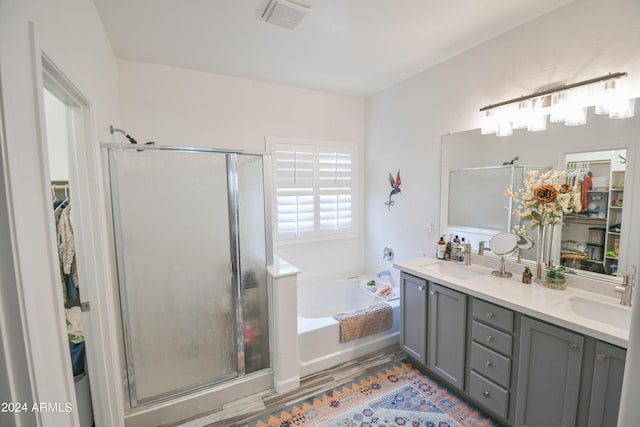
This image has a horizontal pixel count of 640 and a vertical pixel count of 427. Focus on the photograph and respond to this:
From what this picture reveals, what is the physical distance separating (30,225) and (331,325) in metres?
2.16

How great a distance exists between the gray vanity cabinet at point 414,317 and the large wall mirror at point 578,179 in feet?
2.24

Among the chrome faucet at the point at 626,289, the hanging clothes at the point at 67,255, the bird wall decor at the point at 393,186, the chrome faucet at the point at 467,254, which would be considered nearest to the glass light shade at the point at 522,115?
the chrome faucet at the point at 467,254

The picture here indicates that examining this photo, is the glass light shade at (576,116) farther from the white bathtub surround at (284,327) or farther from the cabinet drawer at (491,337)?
the white bathtub surround at (284,327)

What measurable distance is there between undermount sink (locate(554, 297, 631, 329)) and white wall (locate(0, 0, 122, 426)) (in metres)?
2.34

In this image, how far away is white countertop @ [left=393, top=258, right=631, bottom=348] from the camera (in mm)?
1366

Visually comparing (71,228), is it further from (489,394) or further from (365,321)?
(489,394)

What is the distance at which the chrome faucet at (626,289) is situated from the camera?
1.55 metres

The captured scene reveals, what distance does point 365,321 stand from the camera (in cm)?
262

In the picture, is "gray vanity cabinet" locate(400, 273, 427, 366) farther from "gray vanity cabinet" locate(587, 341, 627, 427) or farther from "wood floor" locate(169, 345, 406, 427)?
"gray vanity cabinet" locate(587, 341, 627, 427)

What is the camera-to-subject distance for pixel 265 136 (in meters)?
3.09

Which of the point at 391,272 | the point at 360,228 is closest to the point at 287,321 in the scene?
the point at 391,272

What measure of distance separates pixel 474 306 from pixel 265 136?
2535mm

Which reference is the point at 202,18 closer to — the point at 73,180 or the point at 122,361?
the point at 73,180

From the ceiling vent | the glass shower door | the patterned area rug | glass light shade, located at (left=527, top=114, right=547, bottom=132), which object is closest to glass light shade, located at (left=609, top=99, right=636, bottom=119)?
glass light shade, located at (left=527, top=114, right=547, bottom=132)
